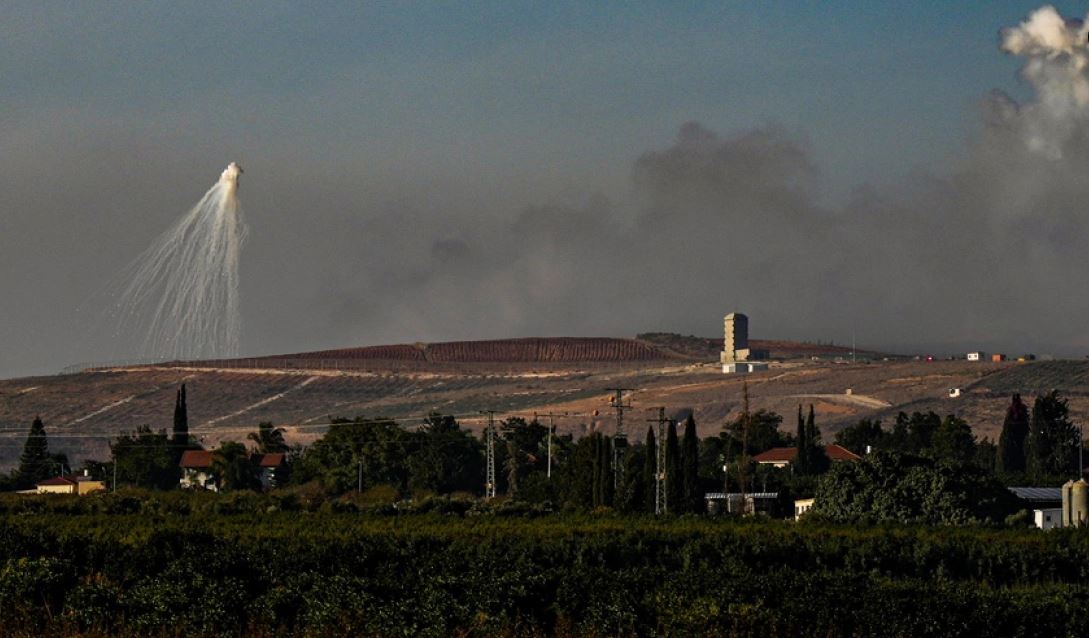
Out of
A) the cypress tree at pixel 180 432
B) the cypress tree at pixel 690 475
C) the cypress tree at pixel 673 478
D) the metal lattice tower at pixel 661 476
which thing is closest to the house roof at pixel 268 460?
the cypress tree at pixel 180 432

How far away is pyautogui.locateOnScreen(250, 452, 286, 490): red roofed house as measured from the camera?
150 m

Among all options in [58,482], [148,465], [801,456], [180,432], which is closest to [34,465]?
[58,482]

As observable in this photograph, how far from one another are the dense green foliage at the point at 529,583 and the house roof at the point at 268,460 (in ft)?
260

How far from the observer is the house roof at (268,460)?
152750 millimetres

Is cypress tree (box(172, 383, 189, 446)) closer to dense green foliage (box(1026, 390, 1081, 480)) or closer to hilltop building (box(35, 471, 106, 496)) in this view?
hilltop building (box(35, 471, 106, 496))

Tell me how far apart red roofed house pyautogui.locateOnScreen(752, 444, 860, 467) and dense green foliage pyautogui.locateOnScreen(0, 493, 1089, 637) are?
2812 inches

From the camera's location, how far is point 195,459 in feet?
495

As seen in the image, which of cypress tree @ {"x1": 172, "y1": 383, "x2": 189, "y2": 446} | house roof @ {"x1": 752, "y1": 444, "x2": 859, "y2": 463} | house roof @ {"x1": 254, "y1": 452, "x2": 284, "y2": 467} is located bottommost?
house roof @ {"x1": 254, "y1": 452, "x2": 284, "y2": 467}

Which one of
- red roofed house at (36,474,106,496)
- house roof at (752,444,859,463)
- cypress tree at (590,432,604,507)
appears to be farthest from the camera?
house roof at (752,444,859,463)

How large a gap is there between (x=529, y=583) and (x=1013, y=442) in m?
116

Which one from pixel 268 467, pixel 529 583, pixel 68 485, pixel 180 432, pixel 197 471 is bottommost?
pixel 68 485

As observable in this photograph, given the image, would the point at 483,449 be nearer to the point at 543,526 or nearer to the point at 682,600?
the point at 543,526

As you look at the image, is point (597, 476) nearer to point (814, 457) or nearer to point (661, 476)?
point (661, 476)

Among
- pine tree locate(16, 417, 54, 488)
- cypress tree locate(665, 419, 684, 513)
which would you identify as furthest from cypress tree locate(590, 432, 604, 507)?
pine tree locate(16, 417, 54, 488)
